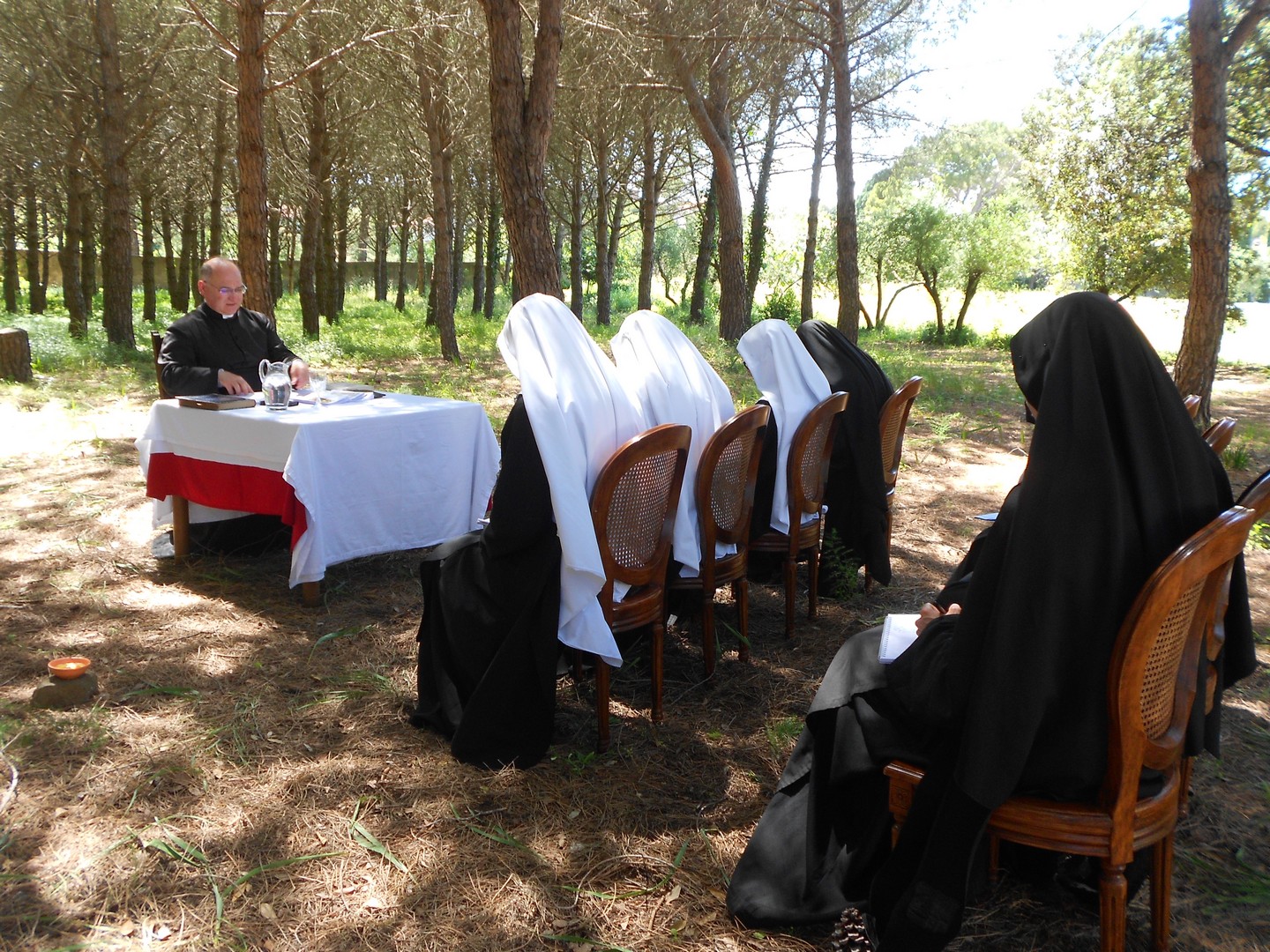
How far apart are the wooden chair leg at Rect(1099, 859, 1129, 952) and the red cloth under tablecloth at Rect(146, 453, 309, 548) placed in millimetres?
3486

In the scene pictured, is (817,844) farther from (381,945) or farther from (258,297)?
(258,297)

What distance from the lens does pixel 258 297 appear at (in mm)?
8633

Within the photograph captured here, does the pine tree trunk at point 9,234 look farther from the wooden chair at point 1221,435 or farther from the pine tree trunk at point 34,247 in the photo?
the wooden chair at point 1221,435

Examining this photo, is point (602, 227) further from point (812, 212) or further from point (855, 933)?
point (855, 933)

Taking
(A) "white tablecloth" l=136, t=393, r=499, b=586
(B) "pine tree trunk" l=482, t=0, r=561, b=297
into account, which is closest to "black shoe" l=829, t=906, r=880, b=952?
(A) "white tablecloth" l=136, t=393, r=499, b=586

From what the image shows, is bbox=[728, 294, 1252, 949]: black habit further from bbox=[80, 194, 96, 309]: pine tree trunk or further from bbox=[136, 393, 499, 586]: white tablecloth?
bbox=[80, 194, 96, 309]: pine tree trunk

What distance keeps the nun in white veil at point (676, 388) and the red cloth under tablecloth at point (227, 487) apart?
1.75 m

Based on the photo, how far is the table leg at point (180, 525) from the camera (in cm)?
481

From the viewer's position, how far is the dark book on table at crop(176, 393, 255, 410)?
4492mm

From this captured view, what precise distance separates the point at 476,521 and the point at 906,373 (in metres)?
10.9

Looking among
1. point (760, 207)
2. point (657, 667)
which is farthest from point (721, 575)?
point (760, 207)

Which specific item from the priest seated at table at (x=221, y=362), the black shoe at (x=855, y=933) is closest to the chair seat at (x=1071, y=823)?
the black shoe at (x=855, y=933)

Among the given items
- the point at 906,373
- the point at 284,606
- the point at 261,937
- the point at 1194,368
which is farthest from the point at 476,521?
the point at 906,373

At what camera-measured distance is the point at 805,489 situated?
3982 millimetres
